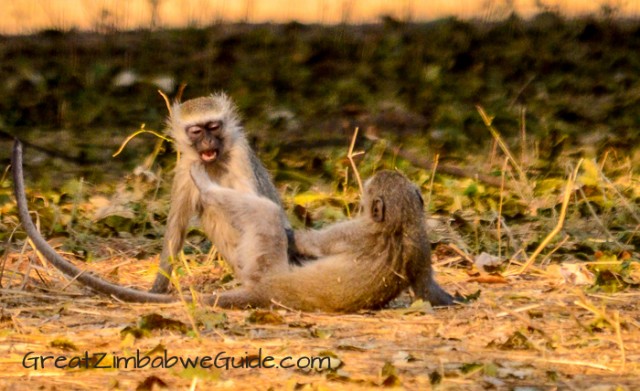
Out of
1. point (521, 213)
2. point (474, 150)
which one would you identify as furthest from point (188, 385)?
point (474, 150)

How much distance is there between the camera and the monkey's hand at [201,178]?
7.11m

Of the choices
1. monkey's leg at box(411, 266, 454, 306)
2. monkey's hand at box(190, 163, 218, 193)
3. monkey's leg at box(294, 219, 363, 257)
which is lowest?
monkey's leg at box(411, 266, 454, 306)

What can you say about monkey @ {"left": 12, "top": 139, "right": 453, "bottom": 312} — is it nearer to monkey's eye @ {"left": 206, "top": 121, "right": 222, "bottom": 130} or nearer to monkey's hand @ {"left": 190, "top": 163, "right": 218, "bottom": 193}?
monkey's hand @ {"left": 190, "top": 163, "right": 218, "bottom": 193}

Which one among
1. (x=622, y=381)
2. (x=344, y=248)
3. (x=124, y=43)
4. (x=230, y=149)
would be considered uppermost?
(x=124, y=43)

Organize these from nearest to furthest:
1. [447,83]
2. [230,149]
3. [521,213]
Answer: [230,149]
[521,213]
[447,83]

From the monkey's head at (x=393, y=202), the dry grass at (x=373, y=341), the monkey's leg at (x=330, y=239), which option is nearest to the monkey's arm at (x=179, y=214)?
the dry grass at (x=373, y=341)

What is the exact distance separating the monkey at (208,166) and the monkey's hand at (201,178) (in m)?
0.07

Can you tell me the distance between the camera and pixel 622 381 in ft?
16.4

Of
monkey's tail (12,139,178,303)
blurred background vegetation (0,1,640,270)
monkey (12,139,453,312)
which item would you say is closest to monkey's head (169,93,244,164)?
monkey (12,139,453,312)

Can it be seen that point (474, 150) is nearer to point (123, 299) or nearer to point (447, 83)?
point (447, 83)

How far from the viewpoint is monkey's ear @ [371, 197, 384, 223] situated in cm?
642

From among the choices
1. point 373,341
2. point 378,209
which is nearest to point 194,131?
point 378,209

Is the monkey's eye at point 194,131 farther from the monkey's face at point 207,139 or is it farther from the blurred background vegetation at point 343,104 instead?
the blurred background vegetation at point 343,104

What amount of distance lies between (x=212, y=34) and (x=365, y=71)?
5.70 ft
